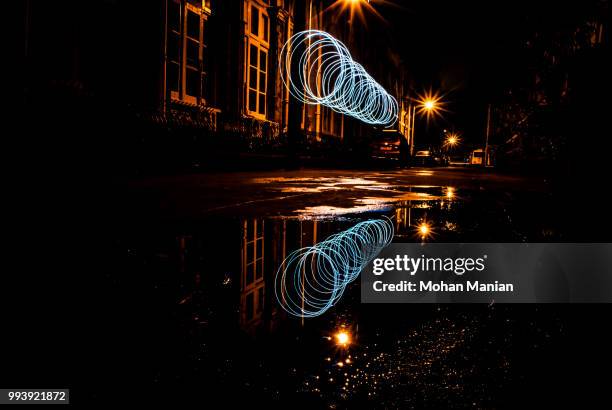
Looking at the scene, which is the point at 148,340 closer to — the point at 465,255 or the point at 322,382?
the point at 322,382

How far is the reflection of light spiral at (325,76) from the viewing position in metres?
20.4

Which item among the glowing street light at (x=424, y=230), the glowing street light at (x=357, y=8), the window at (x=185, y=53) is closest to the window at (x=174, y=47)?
the window at (x=185, y=53)

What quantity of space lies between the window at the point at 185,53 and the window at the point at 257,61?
2831 mm

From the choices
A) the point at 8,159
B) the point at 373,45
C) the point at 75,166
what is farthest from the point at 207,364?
the point at 373,45

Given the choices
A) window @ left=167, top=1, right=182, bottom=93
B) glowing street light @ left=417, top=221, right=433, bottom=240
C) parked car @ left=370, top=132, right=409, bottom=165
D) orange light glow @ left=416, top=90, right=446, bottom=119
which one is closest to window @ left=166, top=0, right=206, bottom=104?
window @ left=167, top=1, right=182, bottom=93

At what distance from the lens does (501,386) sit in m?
1.39

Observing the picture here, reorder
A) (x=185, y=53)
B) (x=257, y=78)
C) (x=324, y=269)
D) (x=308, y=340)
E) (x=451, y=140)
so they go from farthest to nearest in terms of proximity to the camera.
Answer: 1. (x=451, y=140)
2. (x=257, y=78)
3. (x=185, y=53)
4. (x=324, y=269)
5. (x=308, y=340)

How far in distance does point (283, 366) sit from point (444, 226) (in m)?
3.28

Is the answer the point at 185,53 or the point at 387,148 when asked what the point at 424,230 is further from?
the point at 387,148

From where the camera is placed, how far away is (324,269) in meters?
2.81

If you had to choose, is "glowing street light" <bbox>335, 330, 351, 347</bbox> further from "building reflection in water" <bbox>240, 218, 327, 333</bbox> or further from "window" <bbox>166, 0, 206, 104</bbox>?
"window" <bbox>166, 0, 206, 104</bbox>

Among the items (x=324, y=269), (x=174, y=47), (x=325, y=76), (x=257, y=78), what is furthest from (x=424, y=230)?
(x=325, y=76)

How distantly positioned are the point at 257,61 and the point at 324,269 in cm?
1570

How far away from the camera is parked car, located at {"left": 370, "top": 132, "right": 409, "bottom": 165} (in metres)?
25.2
